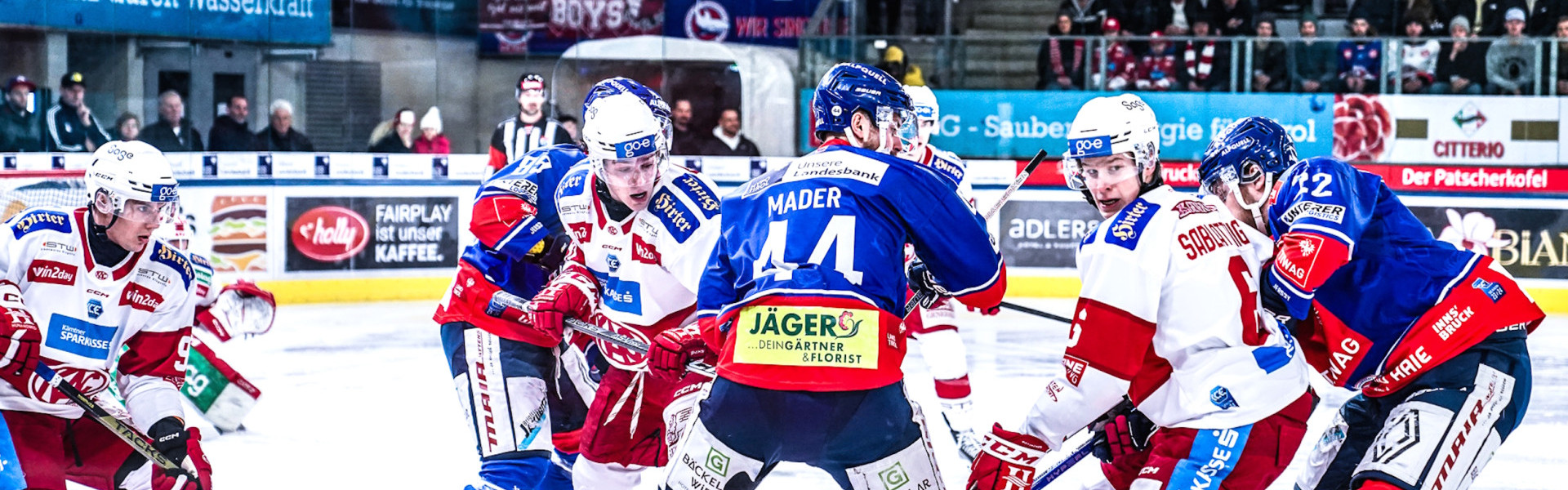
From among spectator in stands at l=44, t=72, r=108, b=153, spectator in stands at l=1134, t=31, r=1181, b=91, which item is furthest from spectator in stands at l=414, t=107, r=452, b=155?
spectator in stands at l=1134, t=31, r=1181, b=91

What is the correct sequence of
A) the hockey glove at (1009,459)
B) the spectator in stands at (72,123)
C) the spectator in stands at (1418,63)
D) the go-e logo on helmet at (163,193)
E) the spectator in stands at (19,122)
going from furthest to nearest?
1. the spectator in stands at (1418,63)
2. the spectator in stands at (72,123)
3. the spectator in stands at (19,122)
4. the go-e logo on helmet at (163,193)
5. the hockey glove at (1009,459)

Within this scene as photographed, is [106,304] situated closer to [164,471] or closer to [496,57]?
[164,471]

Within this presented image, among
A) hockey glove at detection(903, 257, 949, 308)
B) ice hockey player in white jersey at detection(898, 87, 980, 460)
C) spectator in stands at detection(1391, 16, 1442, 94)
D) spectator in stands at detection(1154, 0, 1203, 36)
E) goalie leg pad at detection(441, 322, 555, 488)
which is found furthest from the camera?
spectator in stands at detection(1154, 0, 1203, 36)

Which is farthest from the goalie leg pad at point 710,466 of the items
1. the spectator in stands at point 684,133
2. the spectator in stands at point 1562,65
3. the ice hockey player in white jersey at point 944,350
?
the spectator in stands at point 1562,65

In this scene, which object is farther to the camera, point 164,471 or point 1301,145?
point 1301,145

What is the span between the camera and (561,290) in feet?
13.6

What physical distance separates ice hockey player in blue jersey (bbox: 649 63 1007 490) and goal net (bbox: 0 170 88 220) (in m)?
6.98

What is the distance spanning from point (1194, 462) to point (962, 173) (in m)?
3.23

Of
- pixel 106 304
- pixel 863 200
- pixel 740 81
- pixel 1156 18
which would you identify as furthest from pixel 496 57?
pixel 863 200

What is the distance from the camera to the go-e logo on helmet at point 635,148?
154 inches

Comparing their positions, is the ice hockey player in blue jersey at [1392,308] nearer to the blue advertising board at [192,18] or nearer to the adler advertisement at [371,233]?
the adler advertisement at [371,233]

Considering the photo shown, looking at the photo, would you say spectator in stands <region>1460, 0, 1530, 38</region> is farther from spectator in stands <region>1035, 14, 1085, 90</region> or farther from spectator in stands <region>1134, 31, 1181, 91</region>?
spectator in stands <region>1035, 14, 1085, 90</region>

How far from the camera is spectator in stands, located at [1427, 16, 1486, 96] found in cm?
1159

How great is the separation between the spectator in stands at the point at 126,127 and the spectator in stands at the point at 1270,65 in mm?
7817
